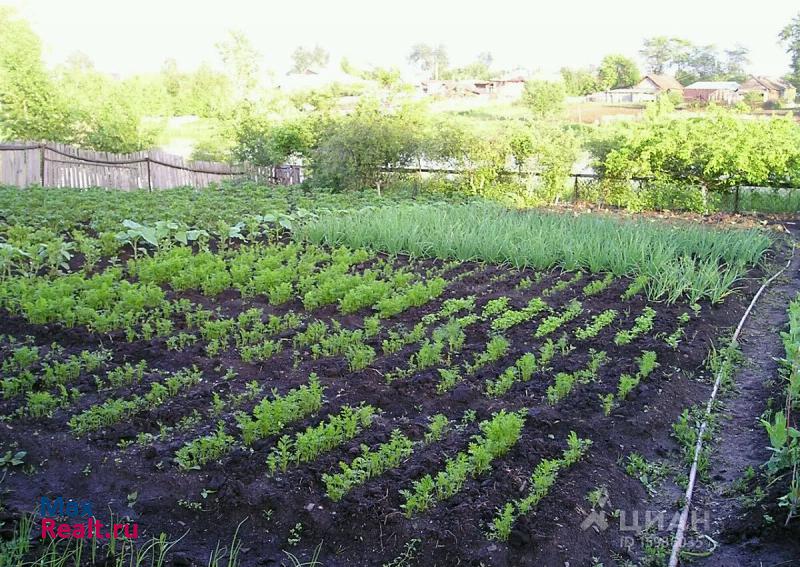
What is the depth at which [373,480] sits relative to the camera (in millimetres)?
3326

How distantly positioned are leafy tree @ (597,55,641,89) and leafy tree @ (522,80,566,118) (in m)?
20.5

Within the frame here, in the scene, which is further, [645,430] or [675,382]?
[675,382]

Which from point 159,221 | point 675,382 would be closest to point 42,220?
point 159,221

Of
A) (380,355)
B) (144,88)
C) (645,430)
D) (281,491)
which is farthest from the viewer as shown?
(144,88)

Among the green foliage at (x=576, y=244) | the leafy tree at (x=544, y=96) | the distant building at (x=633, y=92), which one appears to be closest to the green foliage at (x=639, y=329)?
the green foliage at (x=576, y=244)

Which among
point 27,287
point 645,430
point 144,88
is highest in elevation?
point 144,88

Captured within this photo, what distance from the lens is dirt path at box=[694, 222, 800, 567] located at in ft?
10.0

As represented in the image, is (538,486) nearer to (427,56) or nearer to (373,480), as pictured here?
(373,480)

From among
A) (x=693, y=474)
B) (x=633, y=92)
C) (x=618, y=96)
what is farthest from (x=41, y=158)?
(x=618, y=96)

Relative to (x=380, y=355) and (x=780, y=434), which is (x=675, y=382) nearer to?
(x=780, y=434)

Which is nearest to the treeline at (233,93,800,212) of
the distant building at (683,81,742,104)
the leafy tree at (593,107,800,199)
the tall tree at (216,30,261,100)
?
the leafy tree at (593,107,800,199)

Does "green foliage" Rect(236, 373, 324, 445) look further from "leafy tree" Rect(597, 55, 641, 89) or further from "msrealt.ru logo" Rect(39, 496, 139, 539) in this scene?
"leafy tree" Rect(597, 55, 641, 89)

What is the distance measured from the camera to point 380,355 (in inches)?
193

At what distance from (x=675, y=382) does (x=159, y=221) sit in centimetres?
592
